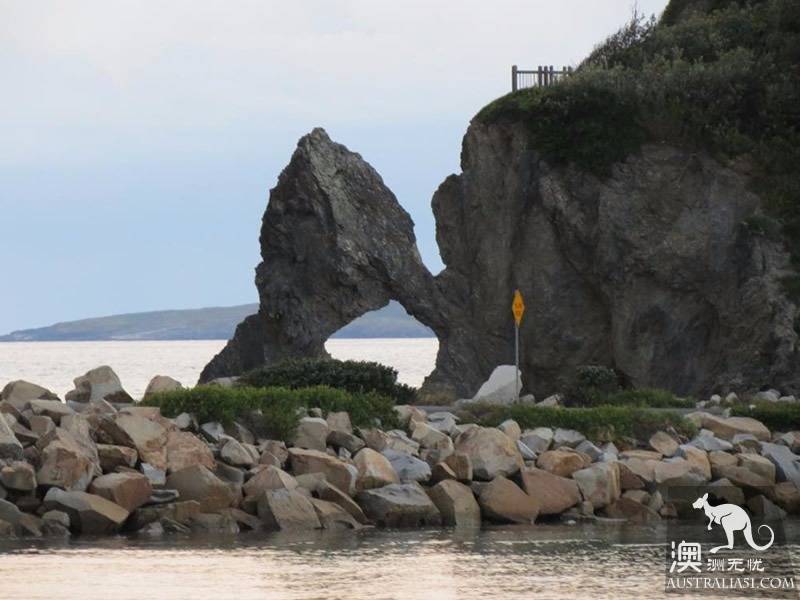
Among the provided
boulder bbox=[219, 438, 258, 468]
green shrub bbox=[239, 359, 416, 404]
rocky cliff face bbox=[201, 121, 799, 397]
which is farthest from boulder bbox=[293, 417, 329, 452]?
rocky cliff face bbox=[201, 121, 799, 397]

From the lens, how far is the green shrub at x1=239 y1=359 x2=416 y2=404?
33562 millimetres

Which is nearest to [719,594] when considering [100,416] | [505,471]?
[505,471]

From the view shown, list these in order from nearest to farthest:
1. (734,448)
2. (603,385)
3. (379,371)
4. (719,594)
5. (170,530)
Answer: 1. (719,594)
2. (170,530)
3. (734,448)
4. (379,371)
5. (603,385)

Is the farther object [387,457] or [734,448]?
[734,448]

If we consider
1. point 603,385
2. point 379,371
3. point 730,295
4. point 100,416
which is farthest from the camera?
point 730,295

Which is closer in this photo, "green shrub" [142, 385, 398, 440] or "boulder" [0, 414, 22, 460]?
"boulder" [0, 414, 22, 460]

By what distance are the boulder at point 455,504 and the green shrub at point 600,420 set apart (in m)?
5.70

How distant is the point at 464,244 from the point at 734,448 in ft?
63.5

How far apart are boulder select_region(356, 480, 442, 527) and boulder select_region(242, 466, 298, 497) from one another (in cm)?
124

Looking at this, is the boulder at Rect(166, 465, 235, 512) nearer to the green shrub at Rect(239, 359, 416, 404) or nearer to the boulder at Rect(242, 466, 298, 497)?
the boulder at Rect(242, 466, 298, 497)

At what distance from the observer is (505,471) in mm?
25750

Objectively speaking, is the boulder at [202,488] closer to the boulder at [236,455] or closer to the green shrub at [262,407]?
the boulder at [236,455]

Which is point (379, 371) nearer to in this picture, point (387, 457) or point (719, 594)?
point (387, 457)

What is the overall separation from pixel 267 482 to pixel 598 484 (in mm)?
5571
